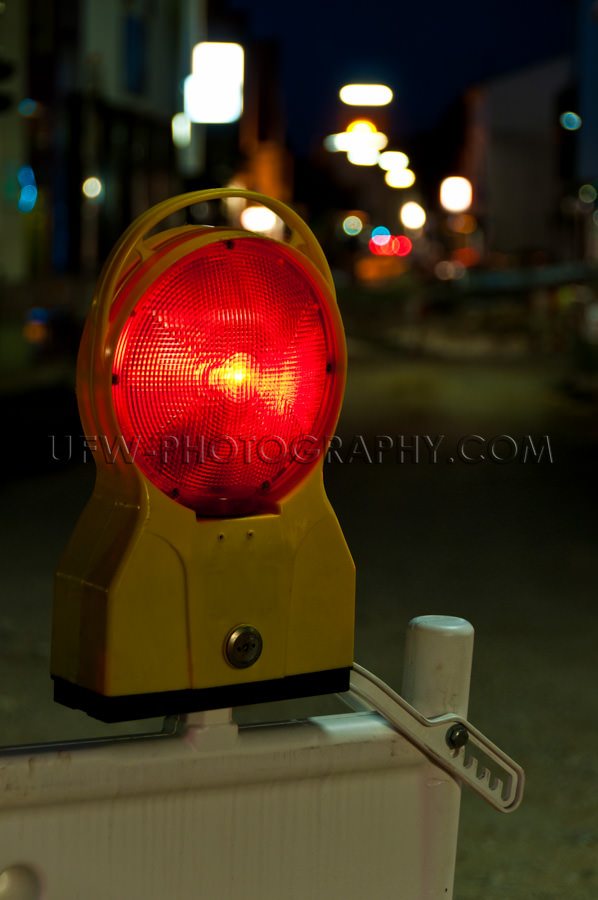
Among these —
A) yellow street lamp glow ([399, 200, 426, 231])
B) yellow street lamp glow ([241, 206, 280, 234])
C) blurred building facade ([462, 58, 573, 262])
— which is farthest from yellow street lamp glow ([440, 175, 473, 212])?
yellow street lamp glow ([399, 200, 426, 231])

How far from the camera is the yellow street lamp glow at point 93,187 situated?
1287 inches

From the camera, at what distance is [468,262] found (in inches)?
2596

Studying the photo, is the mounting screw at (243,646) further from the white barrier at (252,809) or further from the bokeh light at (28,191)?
the bokeh light at (28,191)

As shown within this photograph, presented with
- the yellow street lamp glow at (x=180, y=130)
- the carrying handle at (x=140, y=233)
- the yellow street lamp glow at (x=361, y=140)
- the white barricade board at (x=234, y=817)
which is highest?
the yellow street lamp glow at (x=180, y=130)

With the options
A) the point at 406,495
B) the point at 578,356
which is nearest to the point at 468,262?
the point at 578,356

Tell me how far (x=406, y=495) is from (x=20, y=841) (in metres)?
8.49

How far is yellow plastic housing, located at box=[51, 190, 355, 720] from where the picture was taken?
183cm

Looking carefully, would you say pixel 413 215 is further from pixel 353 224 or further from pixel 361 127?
pixel 361 127

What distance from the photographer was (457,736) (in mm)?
2121

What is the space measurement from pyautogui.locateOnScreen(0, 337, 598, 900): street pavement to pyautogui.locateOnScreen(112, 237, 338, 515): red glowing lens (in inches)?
75.0

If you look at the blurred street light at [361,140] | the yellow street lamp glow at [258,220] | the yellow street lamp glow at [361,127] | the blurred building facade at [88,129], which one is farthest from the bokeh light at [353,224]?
the yellow street lamp glow at [361,127]

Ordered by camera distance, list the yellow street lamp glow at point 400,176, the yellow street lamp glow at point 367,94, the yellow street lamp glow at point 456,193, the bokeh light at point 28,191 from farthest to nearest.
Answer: the yellow street lamp glow at point 400,176 → the yellow street lamp glow at point 456,193 → the bokeh light at point 28,191 → the yellow street lamp glow at point 367,94

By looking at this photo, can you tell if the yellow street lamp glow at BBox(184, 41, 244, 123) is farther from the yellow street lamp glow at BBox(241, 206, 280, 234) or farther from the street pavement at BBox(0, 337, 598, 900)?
the street pavement at BBox(0, 337, 598, 900)

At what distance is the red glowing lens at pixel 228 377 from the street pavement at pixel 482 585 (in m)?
1.91
